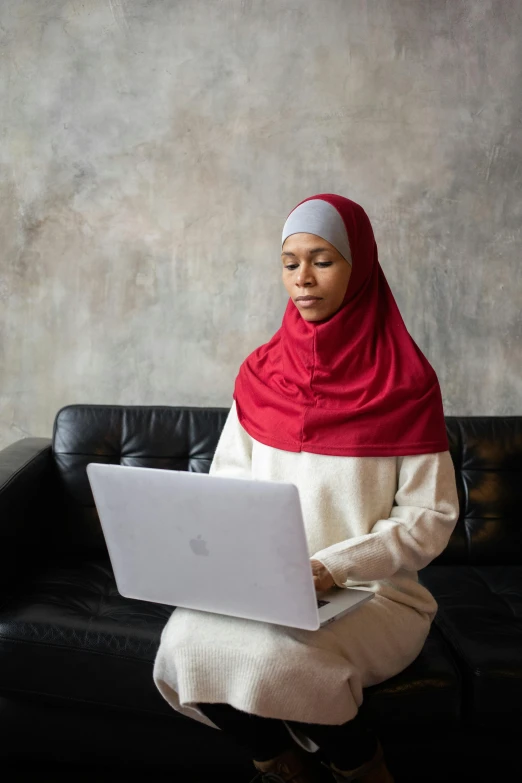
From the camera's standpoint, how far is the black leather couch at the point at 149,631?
1695 mm

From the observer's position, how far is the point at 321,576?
1507 millimetres

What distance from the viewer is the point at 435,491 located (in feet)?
5.41

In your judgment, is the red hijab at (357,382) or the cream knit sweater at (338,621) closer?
the cream knit sweater at (338,621)

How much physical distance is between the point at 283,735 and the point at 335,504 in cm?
48

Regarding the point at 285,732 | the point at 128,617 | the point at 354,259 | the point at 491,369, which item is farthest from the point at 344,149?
the point at 285,732

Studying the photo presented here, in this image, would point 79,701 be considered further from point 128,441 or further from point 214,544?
point 128,441

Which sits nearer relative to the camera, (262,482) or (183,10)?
(262,482)

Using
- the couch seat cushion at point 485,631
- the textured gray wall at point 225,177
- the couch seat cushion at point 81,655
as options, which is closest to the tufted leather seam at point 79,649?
the couch seat cushion at point 81,655

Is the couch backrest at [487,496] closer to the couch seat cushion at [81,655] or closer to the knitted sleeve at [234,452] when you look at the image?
the knitted sleeve at [234,452]

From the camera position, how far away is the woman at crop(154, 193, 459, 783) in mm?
1419

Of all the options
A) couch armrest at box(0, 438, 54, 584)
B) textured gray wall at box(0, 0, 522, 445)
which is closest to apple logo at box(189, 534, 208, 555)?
couch armrest at box(0, 438, 54, 584)

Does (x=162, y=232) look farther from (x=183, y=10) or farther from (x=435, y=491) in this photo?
(x=435, y=491)

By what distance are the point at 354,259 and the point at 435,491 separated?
54 cm

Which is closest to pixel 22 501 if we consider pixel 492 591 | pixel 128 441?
pixel 128 441
